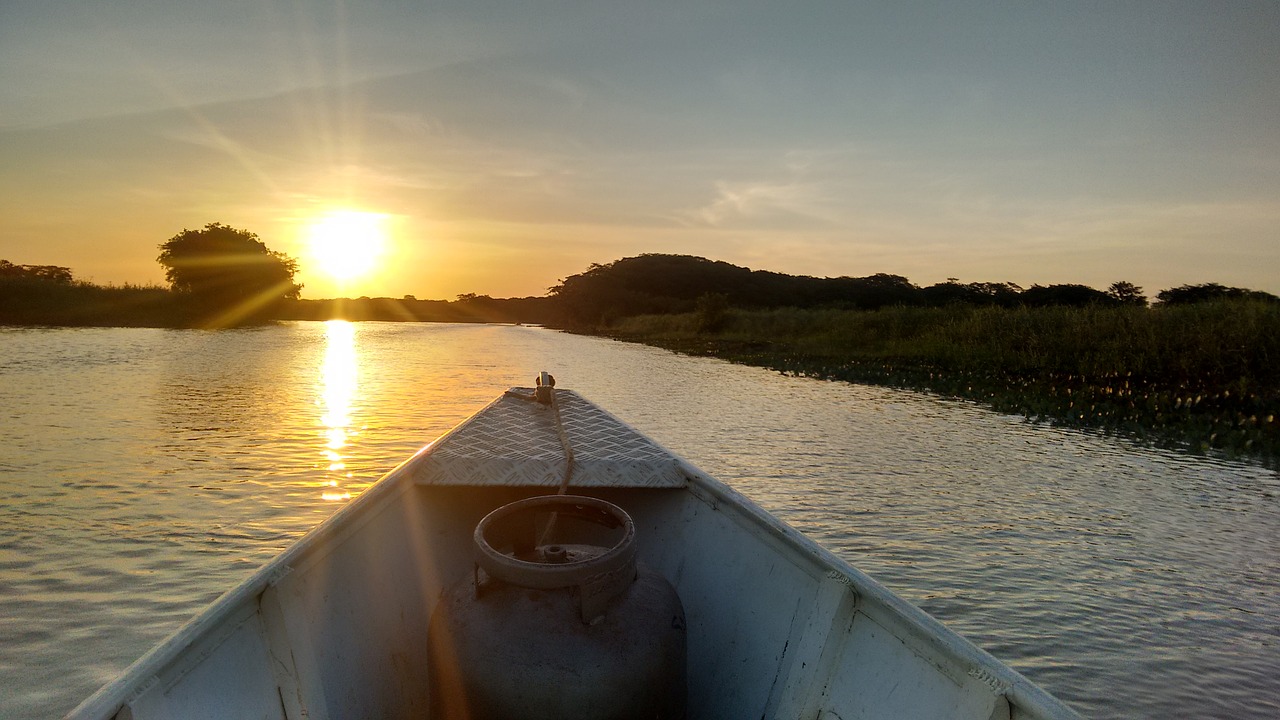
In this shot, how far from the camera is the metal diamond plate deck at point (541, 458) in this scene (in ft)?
11.6

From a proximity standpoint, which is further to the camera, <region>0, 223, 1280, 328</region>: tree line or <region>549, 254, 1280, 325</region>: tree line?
<region>549, 254, 1280, 325</region>: tree line

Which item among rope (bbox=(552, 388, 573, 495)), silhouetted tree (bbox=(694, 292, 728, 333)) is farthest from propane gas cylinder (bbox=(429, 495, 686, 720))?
silhouetted tree (bbox=(694, 292, 728, 333))

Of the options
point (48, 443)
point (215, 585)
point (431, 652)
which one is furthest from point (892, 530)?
point (48, 443)

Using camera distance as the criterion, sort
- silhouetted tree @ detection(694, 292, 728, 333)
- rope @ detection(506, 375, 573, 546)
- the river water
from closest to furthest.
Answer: rope @ detection(506, 375, 573, 546) < the river water < silhouetted tree @ detection(694, 292, 728, 333)

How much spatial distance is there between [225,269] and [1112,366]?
68788mm

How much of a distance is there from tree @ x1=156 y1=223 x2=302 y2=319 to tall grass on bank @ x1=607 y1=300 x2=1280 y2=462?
57294 mm

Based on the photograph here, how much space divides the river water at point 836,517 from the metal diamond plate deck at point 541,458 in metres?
1.97

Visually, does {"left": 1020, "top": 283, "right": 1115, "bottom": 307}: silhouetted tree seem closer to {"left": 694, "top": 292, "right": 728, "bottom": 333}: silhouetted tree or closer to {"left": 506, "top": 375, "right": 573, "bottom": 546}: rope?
{"left": 694, "top": 292, "right": 728, "bottom": 333}: silhouetted tree

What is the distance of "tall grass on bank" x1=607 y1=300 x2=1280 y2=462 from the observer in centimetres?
1245

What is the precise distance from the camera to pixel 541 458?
375 centimetres

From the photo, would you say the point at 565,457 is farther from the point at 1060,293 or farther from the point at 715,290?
the point at 715,290

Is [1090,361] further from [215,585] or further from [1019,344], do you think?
[215,585]

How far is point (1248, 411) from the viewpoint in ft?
42.1

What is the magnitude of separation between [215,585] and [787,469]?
593cm
